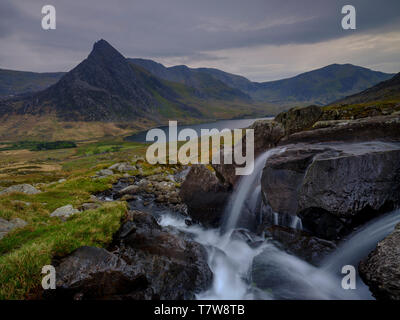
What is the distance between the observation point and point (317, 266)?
12656 millimetres

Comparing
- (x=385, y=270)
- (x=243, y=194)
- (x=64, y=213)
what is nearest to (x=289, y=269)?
(x=385, y=270)

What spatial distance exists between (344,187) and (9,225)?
21.0m

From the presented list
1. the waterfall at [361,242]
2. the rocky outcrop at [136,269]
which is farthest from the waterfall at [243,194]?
the waterfall at [361,242]

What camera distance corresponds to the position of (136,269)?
9930 mm

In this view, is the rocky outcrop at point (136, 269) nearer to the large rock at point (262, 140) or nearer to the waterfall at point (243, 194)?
the waterfall at point (243, 194)

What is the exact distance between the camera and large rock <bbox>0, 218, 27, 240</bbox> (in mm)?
12330

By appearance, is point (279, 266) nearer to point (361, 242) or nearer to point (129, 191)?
point (361, 242)

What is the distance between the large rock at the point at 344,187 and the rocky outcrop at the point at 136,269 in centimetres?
774

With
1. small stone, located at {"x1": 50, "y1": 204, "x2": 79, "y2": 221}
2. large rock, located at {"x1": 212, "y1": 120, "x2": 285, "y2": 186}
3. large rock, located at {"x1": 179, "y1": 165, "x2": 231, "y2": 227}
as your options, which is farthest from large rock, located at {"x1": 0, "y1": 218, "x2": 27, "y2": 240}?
→ large rock, located at {"x1": 212, "y1": 120, "x2": 285, "y2": 186}

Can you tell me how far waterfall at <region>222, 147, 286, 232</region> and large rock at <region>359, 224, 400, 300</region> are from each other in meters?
9.68

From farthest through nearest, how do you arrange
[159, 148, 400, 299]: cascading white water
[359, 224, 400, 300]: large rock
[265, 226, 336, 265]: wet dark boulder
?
[265, 226, 336, 265]: wet dark boulder
[159, 148, 400, 299]: cascading white water
[359, 224, 400, 300]: large rock

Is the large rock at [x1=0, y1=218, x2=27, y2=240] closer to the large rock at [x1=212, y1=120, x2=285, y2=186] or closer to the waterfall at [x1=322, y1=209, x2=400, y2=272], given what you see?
the large rock at [x1=212, y1=120, x2=285, y2=186]

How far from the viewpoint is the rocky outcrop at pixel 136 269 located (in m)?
8.73
